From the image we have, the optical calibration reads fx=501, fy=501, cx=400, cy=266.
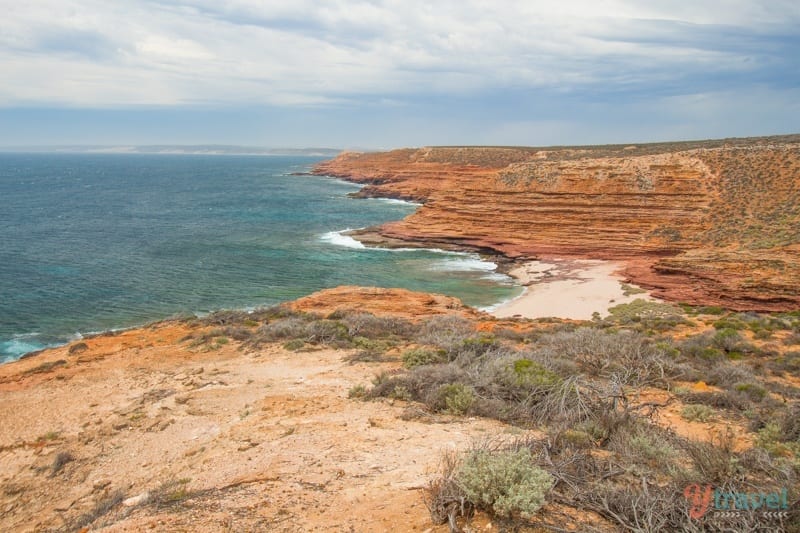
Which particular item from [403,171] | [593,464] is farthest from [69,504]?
[403,171]

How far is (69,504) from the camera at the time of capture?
26.7ft

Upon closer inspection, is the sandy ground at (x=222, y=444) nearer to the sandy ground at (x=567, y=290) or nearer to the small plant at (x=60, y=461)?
the small plant at (x=60, y=461)

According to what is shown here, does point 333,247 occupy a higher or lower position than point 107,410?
lower

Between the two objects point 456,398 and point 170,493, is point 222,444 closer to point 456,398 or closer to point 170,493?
point 170,493

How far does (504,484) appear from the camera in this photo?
5.16 m

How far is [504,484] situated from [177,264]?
39.4 meters

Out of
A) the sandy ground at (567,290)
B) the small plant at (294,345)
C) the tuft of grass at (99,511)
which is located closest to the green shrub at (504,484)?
the tuft of grass at (99,511)

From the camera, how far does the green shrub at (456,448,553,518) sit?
4.96 metres

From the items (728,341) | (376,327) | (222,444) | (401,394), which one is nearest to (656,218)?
(728,341)

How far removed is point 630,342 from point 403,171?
88831mm

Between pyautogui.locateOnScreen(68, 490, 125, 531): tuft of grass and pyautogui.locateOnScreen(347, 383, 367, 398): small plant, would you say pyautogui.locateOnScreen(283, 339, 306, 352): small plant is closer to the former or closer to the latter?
pyautogui.locateOnScreen(347, 383, 367, 398): small plant

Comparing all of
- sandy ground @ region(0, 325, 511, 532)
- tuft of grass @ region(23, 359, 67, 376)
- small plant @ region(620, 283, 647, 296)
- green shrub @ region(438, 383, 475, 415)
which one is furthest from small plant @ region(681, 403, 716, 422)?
small plant @ region(620, 283, 647, 296)

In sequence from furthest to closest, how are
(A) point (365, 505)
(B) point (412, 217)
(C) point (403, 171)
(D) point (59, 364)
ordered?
1. (C) point (403, 171)
2. (B) point (412, 217)
3. (D) point (59, 364)
4. (A) point (365, 505)

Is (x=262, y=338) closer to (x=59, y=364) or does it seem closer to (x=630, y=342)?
(x=59, y=364)
